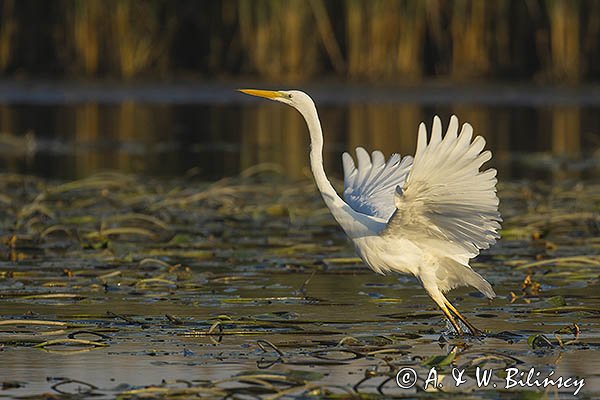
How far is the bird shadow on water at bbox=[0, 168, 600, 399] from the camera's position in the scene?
21.4ft

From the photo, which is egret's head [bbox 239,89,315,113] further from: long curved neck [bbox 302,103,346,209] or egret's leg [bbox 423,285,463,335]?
egret's leg [bbox 423,285,463,335]

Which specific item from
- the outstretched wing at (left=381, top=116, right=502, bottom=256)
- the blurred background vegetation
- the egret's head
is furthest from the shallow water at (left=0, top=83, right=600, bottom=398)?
the blurred background vegetation

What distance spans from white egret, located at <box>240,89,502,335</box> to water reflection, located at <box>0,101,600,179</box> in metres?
5.94

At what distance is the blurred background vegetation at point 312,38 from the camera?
26031mm

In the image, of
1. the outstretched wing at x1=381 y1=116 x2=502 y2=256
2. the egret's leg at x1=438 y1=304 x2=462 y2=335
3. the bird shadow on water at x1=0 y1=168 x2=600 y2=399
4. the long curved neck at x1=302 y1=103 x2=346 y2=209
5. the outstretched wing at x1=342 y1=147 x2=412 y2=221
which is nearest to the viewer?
the bird shadow on water at x1=0 y1=168 x2=600 y2=399

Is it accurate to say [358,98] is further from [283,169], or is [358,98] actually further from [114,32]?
[283,169]

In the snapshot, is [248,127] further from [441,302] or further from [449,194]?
[449,194]

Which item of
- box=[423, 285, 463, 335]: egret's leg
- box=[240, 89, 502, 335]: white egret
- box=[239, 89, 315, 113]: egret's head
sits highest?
box=[239, 89, 315, 113]: egret's head

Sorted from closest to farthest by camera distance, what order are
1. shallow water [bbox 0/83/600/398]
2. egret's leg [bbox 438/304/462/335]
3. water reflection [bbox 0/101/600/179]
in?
shallow water [bbox 0/83/600/398], egret's leg [bbox 438/304/462/335], water reflection [bbox 0/101/600/179]

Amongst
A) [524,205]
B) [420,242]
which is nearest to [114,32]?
[524,205]

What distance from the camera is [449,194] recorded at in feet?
24.1

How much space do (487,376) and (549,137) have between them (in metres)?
14.4

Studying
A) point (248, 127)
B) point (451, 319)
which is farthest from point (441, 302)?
point (248, 127)

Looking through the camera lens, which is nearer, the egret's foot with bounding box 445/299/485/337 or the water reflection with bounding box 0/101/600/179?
the egret's foot with bounding box 445/299/485/337
